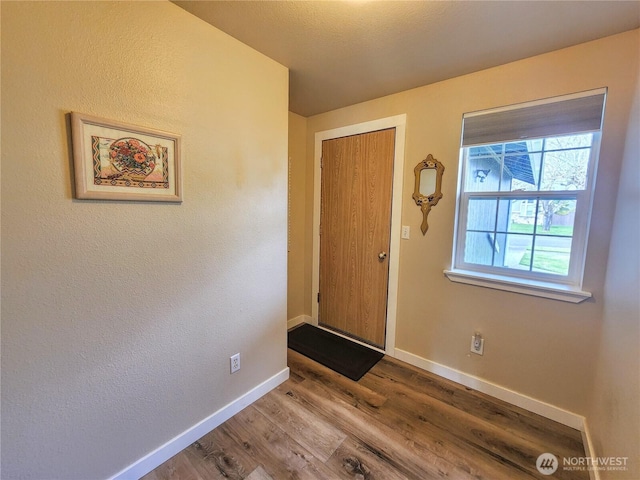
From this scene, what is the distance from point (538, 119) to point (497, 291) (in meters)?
1.12

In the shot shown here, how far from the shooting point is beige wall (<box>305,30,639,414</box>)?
1.47 metres

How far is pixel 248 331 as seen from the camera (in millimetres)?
1794

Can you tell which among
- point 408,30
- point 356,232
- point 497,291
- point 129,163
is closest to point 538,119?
point 408,30

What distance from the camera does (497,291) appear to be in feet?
6.07

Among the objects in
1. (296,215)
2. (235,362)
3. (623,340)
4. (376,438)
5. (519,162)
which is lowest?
(376,438)

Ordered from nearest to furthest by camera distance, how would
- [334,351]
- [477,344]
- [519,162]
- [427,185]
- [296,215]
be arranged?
[519,162]
[477,344]
[427,185]
[334,351]
[296,215]

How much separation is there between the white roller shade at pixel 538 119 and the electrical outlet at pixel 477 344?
1375mm

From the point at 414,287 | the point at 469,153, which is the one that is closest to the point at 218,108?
the point at 469,153

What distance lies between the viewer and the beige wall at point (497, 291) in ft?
4.83

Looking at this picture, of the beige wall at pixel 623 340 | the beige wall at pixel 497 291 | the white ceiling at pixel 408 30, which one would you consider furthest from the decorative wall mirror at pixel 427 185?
the beige wall at pixel 623 340

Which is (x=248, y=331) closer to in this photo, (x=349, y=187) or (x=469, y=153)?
(x=349, y=187)

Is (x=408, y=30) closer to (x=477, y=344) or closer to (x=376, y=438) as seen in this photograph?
(x=477, y=344)

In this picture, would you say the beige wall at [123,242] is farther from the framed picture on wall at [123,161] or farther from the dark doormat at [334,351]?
the dark doormat at [334,351]

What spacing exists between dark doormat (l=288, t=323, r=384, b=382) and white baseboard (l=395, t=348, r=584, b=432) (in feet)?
1.07
